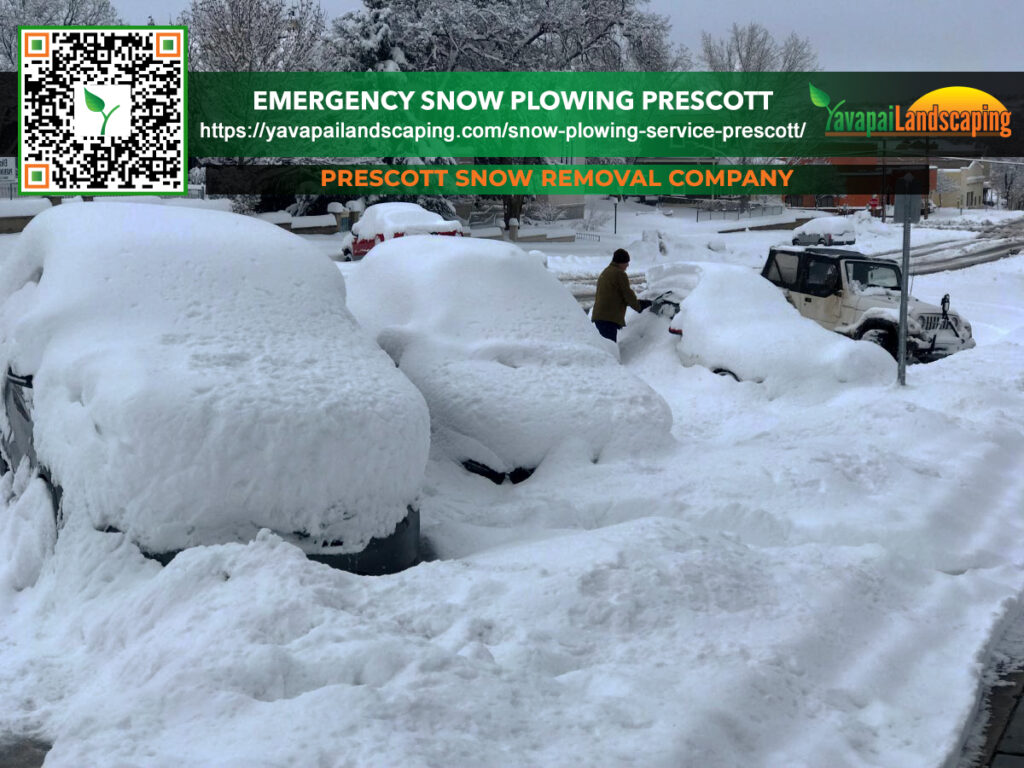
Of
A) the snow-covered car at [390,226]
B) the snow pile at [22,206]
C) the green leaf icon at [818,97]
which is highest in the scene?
the green leaf icon at [818,97]

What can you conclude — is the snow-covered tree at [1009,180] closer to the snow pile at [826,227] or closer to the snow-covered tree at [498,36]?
the snow pile at [826,227]

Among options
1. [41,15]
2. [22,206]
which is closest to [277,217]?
[22,206]

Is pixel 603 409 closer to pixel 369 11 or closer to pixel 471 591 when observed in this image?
pixel 471 591

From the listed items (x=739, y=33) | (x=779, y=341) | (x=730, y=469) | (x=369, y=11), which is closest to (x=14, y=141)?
(x=369, y=11)

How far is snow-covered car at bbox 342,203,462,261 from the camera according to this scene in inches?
1001

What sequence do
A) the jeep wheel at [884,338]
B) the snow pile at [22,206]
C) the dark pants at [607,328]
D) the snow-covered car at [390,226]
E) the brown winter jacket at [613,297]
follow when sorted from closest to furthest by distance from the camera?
the brown winter jacket at [613,297] < the dark pants at [607,328] < the jeep wheel at [884,338] < the snow-covered car at [390,226] < the snow pile at [22,206]

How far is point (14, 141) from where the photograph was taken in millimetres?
37625

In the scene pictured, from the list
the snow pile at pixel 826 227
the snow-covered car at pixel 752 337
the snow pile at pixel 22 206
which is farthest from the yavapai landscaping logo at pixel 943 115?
the snow-covered car at pixel 752 337

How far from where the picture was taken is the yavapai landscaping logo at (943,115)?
4700 cm

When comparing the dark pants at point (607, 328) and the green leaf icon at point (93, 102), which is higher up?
the green leaf icon at point (93, 102)

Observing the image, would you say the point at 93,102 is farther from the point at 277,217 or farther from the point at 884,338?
the point at 884,338

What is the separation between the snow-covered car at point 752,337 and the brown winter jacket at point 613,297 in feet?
1.77

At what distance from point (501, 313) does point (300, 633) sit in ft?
→ 13.6

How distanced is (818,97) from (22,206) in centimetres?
4240
